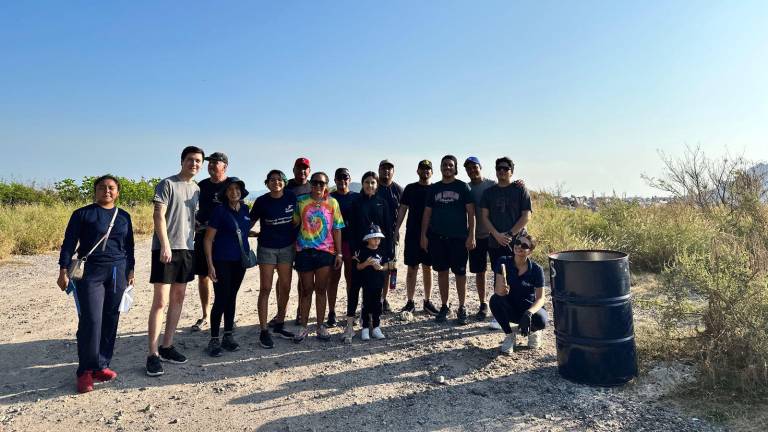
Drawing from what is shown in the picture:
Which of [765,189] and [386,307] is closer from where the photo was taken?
[386,307]

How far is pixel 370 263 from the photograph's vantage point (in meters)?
4.89

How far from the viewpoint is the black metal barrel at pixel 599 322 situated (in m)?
3.68

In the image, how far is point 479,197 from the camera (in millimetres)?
5648

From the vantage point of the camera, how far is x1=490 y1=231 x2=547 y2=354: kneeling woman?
4.41 m

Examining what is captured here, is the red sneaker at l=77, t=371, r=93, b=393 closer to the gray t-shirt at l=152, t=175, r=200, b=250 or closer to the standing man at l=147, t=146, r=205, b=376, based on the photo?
the standing man at l=147, t=146, r=205, b=376

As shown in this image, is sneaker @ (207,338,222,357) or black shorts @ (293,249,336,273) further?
black shorts @ (293,249,336,273)

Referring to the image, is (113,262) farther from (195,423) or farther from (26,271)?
(26,271)

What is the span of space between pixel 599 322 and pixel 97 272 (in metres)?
4.34

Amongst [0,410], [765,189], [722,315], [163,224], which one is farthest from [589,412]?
[765,189]

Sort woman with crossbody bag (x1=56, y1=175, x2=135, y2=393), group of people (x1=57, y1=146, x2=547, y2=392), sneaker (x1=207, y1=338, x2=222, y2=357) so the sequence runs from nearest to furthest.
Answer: woman with crossbody bag (x1=56, y1=175, x2=135, y2=393), group of people (x1=57, y1=146, x2=547, y2=392), sneaker (x1=207, y1=338, x2=222, y2=357)

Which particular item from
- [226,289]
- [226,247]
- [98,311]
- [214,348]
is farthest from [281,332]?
[98,311]

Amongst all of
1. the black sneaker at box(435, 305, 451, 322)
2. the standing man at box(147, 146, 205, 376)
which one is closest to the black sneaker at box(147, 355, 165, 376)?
the standing man at box(147, 146, 205, 376)

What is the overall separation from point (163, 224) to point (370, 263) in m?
2.12

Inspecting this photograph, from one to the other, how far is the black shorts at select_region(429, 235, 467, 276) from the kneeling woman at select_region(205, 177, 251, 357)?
2.29m
